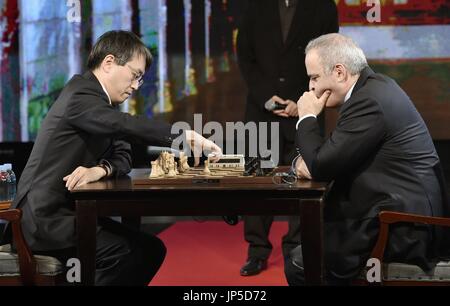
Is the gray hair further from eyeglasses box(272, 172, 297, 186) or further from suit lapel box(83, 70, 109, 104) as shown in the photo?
suit lapel box(83, 70, 109, 104)

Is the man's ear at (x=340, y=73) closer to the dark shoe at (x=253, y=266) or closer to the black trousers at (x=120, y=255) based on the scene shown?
the black trousers at (x=120, y=255)

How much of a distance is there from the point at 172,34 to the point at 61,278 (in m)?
3.87

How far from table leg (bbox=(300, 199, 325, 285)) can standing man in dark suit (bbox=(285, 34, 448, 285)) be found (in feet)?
0.52

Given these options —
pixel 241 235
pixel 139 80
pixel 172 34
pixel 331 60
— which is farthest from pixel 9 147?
pixel 331 60

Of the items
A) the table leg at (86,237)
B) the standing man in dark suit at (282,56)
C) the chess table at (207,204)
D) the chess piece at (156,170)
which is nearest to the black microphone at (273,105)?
the standing man in dark suit at (282,56)

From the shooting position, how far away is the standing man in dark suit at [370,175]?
3322 mm

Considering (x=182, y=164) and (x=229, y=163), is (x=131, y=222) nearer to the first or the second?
(x=182, y=164)

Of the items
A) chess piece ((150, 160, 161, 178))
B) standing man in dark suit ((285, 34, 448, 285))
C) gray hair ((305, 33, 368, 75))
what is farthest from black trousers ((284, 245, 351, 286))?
gray hair ((305, 33, 368, 75))

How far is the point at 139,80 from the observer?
379cm

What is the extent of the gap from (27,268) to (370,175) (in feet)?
4.83

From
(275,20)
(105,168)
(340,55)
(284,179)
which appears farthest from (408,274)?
(275,20)

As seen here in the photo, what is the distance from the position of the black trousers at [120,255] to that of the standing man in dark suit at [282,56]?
1.64 meters

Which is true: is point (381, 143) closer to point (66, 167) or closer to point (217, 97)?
point (66, 167)

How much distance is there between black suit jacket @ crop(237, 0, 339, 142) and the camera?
5.37 m
